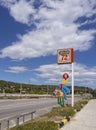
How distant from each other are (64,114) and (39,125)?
318 inches

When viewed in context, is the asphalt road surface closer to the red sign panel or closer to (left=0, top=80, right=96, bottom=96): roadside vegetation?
the red sign panel

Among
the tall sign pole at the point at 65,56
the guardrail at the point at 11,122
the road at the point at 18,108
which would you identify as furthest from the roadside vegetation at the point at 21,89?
the guardrail at the point at 11,122

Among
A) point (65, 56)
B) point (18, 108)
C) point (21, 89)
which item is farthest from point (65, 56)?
point (21, 89)

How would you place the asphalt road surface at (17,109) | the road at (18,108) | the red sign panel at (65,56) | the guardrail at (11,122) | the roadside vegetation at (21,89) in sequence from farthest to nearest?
the roadside vegetation at (21,89) < the red sign panel at (65,56) < the road at (18,108) < the asphalt road surface at (17,109) < the guardrail at (11,122)

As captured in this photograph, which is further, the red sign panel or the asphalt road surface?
the red sign panel

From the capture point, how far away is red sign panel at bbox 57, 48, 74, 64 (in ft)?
107

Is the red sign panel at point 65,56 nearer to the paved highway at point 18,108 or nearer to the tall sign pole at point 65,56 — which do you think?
the tall sign pole at point 65,56

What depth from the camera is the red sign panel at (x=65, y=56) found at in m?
32.5

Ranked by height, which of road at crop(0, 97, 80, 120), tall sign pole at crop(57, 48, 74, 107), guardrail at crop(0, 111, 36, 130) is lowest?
guardrail at crop(0, 111, 36, 130)

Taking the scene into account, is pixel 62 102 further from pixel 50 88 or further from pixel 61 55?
pixel 50 88

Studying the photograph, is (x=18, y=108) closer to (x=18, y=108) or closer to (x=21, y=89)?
(x=18, y=108)

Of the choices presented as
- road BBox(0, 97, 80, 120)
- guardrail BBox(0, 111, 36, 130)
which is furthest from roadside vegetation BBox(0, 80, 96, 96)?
guardrail BBox(0, 111, 36, 130)

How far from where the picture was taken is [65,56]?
32.9m

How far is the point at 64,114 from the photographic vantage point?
22625 mm
